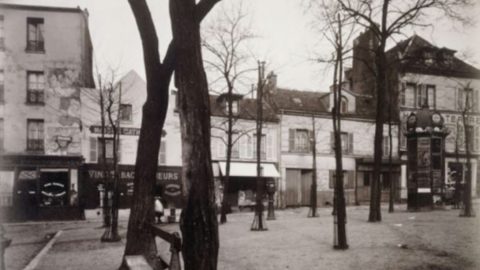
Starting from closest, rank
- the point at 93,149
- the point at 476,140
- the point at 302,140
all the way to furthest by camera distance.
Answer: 1. the point at 93,149
2. the point at 302,140
3. the point at 476,140

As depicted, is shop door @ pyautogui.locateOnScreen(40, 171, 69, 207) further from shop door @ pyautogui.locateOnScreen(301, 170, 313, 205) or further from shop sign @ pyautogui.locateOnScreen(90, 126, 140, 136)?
shop door @ pyautogui.locateOnScreen(301, 170, 313, 205)

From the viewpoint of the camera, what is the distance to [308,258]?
33.2 feet

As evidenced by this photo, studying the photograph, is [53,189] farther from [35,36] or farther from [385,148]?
[385,148]

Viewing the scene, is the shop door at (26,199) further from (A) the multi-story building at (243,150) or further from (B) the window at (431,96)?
(B) the window at (431,96)

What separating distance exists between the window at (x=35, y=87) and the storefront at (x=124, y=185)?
452cm

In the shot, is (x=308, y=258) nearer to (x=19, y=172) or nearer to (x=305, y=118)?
(x=19, y=172)

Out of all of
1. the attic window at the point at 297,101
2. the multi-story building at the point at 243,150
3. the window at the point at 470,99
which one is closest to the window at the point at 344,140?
the attic window at the point at 297,101

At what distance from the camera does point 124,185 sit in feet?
92.9

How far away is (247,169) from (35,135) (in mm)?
12652

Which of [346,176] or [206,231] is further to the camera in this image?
[346,176]

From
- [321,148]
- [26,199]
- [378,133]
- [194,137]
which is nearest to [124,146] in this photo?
[26,199]

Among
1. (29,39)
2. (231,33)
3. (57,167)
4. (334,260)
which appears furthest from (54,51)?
(334,260)

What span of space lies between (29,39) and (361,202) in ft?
76.4

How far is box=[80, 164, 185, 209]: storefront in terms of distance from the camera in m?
27.3
